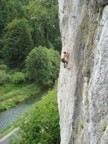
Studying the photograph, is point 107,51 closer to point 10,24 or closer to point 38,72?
point 38,72

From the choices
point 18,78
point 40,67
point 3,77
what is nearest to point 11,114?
point 3,77

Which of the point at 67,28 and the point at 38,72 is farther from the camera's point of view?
the point at 38,72

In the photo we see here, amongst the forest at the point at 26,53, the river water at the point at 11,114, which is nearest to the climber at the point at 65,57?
the forest at the point at 26,53

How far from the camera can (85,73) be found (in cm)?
1456

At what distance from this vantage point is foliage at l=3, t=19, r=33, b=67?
3514 inches

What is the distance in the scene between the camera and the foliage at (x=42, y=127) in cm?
3173

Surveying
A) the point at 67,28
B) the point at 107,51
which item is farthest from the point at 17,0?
the point at 107,51

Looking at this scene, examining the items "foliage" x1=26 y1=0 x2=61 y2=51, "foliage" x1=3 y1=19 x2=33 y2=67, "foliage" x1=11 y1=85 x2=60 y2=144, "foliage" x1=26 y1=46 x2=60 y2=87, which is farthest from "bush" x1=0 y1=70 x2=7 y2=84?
"foliage" x1=11 y1=85 x2=60 y2=144

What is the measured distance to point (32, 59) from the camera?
78.4m

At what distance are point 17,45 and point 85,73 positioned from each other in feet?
250

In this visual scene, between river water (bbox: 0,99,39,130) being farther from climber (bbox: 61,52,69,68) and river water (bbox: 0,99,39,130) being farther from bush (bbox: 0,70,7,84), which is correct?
climber (bbox: 61,52,69,68)

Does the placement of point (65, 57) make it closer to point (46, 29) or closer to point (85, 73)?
point (85, 73)

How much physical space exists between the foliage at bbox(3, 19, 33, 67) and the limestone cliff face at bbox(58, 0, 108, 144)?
69.4 m

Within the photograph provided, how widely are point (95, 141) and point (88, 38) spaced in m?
4.09
